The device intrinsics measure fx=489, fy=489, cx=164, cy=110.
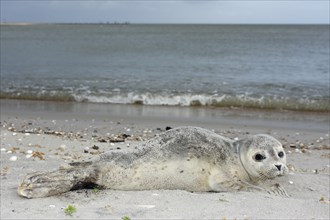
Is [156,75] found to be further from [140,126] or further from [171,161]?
[171,161]

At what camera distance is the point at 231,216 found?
5020mm

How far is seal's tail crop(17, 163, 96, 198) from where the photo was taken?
17.9 ft

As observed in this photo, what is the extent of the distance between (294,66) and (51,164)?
93.5 feet

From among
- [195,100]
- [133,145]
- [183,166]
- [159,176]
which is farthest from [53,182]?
[195,100]

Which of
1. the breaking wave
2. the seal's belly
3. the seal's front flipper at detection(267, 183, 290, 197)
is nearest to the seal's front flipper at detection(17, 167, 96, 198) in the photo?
the seal's belly

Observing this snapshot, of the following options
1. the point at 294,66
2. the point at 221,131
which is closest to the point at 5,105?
the point at 221,131

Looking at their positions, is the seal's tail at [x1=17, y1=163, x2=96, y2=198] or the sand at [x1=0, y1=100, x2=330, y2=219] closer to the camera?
the sand at [x1=0, y1=100, x2=330, y2=219]

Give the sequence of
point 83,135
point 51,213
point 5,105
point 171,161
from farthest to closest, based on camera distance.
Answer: point 5,105 < point 83,135 < point 171,161 < point 51,213

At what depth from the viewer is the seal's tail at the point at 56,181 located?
5.45 m

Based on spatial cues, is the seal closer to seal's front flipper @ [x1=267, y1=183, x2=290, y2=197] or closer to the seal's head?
the seal's head

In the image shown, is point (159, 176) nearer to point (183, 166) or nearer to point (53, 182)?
point (183, 166)

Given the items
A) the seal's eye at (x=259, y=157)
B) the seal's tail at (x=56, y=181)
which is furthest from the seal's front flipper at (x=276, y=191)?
the seal's tail at (x=56, y=181)

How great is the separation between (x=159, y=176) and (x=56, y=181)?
1222mm

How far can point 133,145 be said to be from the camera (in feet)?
31.5
